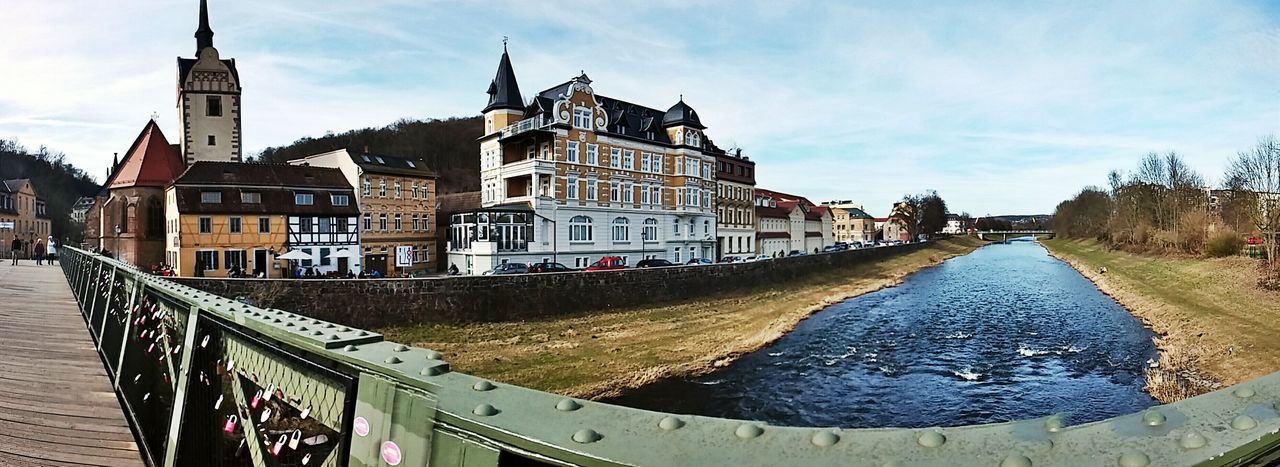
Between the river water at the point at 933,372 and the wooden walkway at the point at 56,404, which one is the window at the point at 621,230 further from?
the wooden walkway at the point at 56,404

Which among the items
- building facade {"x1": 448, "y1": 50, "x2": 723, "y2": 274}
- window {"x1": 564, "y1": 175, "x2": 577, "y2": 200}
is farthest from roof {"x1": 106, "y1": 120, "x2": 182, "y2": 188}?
window {"x1": 564, "y1": 175, "x2": 577, "y2": 200}

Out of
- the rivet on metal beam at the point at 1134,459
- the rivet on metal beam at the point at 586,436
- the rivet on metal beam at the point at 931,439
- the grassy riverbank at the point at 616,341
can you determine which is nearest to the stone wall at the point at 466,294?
the grassy riverbank at the point at 616,341

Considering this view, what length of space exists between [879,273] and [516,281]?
38.1 m

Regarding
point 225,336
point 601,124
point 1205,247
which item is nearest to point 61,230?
point 601,124

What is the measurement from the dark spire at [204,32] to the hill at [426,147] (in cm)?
4185

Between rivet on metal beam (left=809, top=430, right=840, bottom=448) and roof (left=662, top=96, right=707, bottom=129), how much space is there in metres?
47.0

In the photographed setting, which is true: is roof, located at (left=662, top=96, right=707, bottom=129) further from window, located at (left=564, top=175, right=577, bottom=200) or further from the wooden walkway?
the wooden walkway

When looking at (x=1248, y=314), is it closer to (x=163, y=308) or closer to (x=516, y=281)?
(x=516, y=281)

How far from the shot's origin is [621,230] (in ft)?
142

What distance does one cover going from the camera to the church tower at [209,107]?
41.6 metres

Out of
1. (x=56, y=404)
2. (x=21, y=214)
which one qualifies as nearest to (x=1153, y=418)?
(x=56, y=404)

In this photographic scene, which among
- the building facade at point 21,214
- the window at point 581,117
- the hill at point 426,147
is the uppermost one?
the hill at point 426,147

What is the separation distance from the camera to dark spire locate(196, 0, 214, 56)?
44.7m

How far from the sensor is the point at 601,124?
1654 inches
